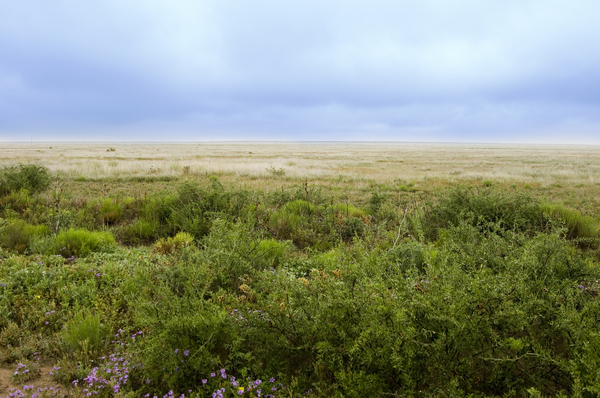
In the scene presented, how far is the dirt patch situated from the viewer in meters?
2.53

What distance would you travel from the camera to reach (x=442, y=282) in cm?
265

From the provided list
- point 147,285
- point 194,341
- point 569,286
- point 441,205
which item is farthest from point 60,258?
point 441,205

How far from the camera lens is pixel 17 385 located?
259 cm

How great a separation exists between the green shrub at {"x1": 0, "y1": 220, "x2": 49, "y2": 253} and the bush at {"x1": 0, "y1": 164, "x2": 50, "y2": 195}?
373 cm

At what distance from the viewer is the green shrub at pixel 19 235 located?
5.42m

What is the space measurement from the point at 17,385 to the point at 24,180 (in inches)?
347

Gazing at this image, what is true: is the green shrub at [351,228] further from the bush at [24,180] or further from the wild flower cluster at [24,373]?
the bush at [24,180]

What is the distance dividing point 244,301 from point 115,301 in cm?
145

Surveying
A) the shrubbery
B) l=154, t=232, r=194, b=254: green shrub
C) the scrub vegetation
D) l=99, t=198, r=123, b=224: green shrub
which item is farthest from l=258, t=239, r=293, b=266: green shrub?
l=99, t=198, r=123, b=224: green shrub

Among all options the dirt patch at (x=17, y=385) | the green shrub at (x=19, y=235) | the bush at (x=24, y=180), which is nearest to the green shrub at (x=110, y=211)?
the green shrub at (x=19, y=235)

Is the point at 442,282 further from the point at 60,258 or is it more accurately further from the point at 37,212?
the point at 37,212

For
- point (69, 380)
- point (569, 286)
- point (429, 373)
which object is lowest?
point (69, 380)

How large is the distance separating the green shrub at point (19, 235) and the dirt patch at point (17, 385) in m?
3.43

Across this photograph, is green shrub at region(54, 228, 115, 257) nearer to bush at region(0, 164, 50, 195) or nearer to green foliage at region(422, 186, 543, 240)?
bush at region(0, 164, 50, 195)
